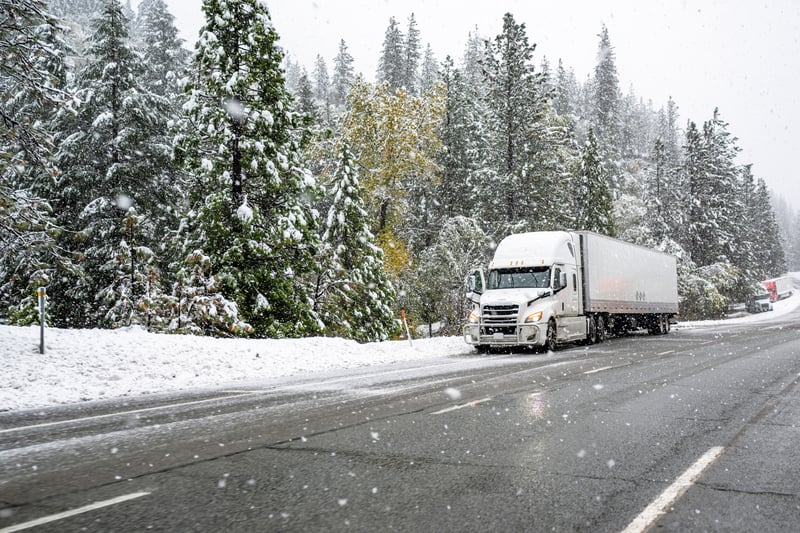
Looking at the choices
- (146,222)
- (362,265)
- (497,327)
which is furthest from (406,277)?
(497,327)

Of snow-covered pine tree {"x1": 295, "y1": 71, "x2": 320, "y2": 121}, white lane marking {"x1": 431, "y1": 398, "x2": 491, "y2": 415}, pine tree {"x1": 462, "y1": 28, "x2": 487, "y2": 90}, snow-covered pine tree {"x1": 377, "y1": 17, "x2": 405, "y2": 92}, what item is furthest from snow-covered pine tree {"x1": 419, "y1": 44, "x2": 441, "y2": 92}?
white lane marking {"x1": 431, "y1": 398, "x2": 491, "y2": 415}

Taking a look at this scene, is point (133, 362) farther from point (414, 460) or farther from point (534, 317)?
point (534, 317)

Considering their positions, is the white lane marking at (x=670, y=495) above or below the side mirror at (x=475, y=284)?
below

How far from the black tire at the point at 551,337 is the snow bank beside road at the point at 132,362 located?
513 cm

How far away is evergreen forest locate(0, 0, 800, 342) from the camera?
20469 millimetres

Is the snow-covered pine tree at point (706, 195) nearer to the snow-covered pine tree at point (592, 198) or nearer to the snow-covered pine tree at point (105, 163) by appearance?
the snow-covered pine tree at point (592, 198)

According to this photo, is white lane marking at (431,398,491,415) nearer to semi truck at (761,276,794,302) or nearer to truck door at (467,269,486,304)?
truck door at (467,269,486,304)

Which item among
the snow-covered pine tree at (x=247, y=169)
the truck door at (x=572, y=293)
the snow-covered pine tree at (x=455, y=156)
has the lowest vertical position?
the truck door at (x=572, y=293)

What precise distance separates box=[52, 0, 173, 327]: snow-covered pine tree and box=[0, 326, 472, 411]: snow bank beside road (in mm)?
13815

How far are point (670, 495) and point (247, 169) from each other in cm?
2010

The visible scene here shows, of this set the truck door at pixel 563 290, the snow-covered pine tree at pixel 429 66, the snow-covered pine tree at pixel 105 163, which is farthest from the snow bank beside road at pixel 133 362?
the snow-covered pine tree at pixel 429 66

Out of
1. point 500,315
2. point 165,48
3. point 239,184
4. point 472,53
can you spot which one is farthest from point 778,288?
point 239,184

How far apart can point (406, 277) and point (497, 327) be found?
16.7m

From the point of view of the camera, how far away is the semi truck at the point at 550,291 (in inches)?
782
